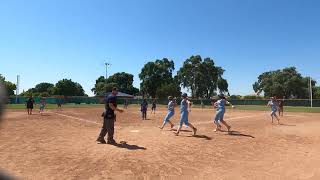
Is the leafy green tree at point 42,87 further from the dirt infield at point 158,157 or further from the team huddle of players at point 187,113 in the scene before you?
the dirt infield at point 158,157

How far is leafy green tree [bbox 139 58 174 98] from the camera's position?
110125 mm

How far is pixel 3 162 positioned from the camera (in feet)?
31.7

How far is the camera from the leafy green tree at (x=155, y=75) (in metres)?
110

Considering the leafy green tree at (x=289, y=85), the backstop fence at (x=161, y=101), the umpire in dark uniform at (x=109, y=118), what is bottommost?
the umpire in dark uniform at (x=109, y=118)

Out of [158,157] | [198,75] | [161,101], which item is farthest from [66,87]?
[158,157]

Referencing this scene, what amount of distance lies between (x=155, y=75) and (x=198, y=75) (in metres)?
12.6

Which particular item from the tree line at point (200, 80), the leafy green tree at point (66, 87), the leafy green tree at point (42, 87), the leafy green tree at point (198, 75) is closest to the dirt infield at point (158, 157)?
the tree line at point (200, 80)

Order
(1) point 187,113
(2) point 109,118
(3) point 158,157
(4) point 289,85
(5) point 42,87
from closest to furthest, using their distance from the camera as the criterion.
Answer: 1. (3) point 158,157
2. (2) point 109,118
3. (1) point 187,113
4. (4) point 289,85
5. (5) point 42,87

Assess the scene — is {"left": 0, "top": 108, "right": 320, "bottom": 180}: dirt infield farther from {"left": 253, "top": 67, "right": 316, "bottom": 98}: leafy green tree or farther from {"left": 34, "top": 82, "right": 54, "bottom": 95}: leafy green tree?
{"left": 34, "top": 82, "right": 54, "bottom": 95}: leafy green tree

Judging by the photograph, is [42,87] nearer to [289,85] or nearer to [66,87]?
[66,87]

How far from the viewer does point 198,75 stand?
10606cm

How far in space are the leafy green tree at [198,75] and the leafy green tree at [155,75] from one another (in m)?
4.40

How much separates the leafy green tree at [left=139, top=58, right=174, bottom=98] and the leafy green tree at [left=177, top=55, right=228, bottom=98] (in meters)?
4.40

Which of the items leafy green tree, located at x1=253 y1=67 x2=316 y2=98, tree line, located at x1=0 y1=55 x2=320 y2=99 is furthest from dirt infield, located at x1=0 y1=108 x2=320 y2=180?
leafy green tree, located at x1=253 y1=67 x2=316 y2=98
